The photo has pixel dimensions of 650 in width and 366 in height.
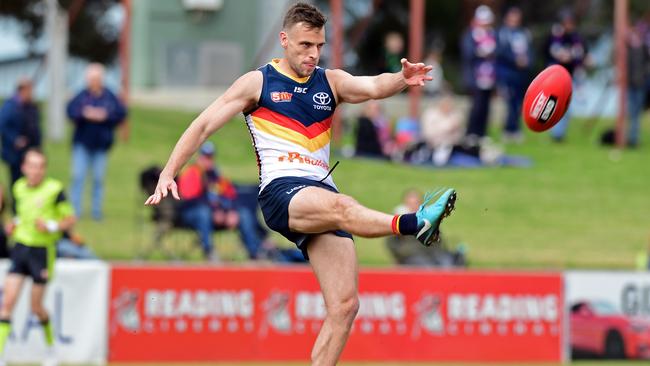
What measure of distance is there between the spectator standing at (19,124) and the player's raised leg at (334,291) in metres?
10.3

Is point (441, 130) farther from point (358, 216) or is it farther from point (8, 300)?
point (358, 216)

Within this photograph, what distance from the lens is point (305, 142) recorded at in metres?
8.80

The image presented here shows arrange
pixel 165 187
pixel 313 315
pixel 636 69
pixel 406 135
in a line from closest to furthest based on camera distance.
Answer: pixel 165 187, pixel 313 315, pixel 406 135, pixel 636 69

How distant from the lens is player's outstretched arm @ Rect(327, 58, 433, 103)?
8.72 metres

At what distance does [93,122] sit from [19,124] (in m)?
0.92

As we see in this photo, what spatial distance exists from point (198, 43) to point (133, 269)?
1489 centimetres

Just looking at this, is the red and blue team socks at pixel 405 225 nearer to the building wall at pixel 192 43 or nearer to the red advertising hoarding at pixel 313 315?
the red advertising hoarding at pixel 313 315

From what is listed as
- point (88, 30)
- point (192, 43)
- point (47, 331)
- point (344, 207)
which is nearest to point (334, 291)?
point (344, 207)

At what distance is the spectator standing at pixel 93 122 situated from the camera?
18.3 metres

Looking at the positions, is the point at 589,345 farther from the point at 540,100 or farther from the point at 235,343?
the point at 540,100

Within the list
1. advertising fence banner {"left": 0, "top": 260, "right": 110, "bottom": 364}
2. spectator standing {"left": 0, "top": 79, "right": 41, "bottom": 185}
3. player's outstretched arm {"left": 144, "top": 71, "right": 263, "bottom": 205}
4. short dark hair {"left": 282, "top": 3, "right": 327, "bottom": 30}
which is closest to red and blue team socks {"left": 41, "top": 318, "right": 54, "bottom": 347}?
advertising fence banner {"left": 0, "top": 260, "right": 110, "bottom": 364}

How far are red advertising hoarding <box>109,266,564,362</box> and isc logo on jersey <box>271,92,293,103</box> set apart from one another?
21.0 ft

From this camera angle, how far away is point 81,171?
1858cm

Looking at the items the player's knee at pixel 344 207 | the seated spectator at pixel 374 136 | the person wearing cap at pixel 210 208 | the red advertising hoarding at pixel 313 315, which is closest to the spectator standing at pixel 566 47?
the seated spectator at pixel 374 136
